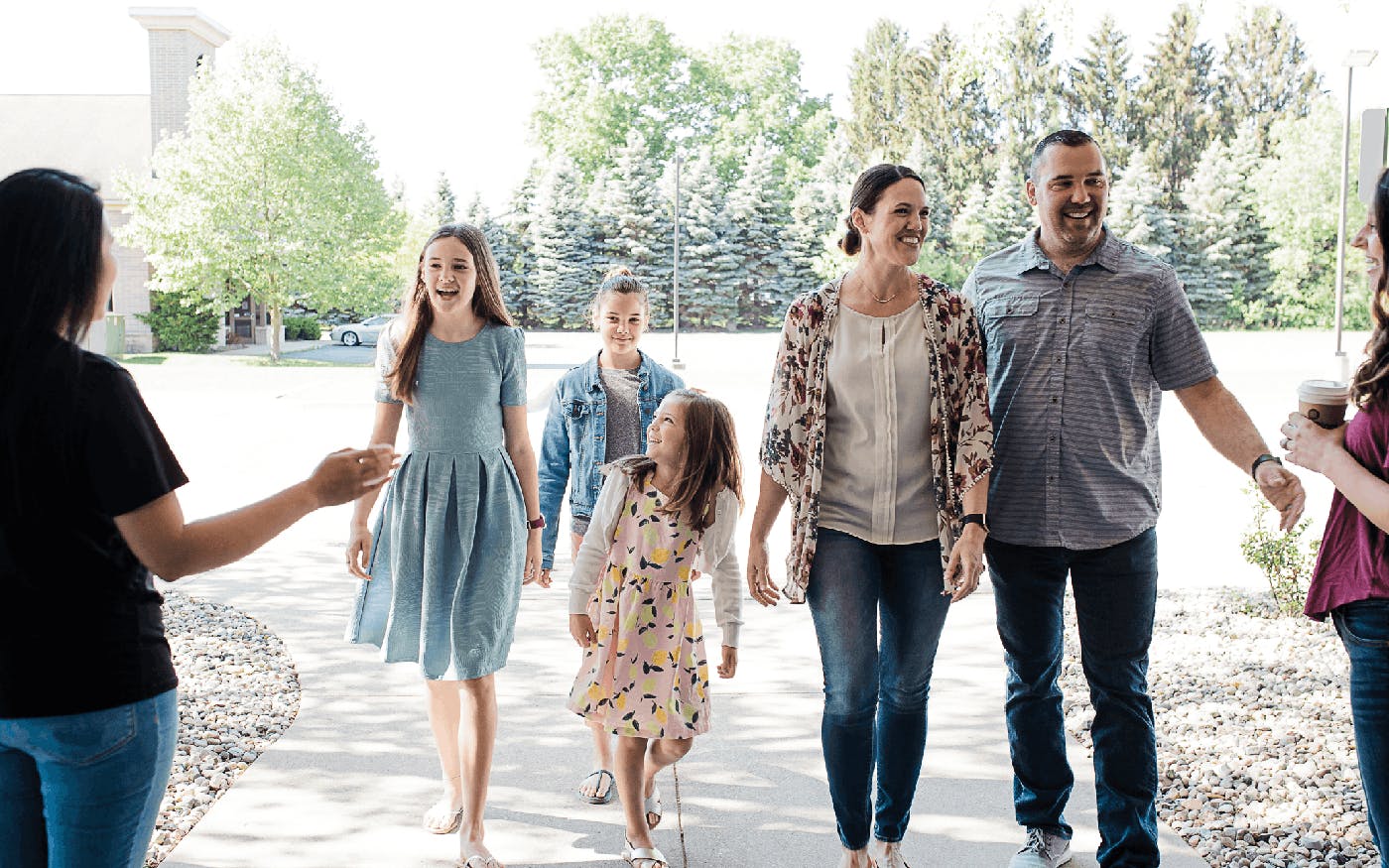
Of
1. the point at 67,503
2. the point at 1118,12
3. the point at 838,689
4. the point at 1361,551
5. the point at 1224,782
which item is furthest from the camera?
the point at 1118,12

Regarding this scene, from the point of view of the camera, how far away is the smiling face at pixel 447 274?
12.0ft

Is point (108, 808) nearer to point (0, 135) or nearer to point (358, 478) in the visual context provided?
point (358, 478)

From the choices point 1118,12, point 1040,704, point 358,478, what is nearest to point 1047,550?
point 1040,704

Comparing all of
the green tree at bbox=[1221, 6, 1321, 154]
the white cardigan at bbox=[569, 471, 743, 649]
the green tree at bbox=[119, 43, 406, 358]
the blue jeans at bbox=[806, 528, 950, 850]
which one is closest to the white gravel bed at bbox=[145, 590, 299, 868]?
the white cardigan at bbox=[569, 471, 743, 649]

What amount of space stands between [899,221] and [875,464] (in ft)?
2.10

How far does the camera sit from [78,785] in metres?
2.00

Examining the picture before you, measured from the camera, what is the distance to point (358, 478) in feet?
7.23

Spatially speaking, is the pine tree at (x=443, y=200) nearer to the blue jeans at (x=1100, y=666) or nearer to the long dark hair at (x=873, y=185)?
the long dark hair at (x=873, y=185)

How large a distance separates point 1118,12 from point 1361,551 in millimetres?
55064

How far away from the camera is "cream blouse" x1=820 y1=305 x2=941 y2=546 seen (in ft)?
10.9

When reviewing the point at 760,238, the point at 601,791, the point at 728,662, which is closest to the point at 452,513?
the point at 728,662

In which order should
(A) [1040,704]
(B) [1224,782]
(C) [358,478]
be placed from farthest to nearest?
(B) [1224,782] < (A) [1040,704] < (C) [358,478]

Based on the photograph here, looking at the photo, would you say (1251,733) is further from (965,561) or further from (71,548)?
(71,548)

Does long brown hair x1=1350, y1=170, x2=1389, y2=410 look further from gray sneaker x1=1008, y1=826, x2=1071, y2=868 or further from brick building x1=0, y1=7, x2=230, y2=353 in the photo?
brick building x1=0, y1=7, x2=230, y2=353
